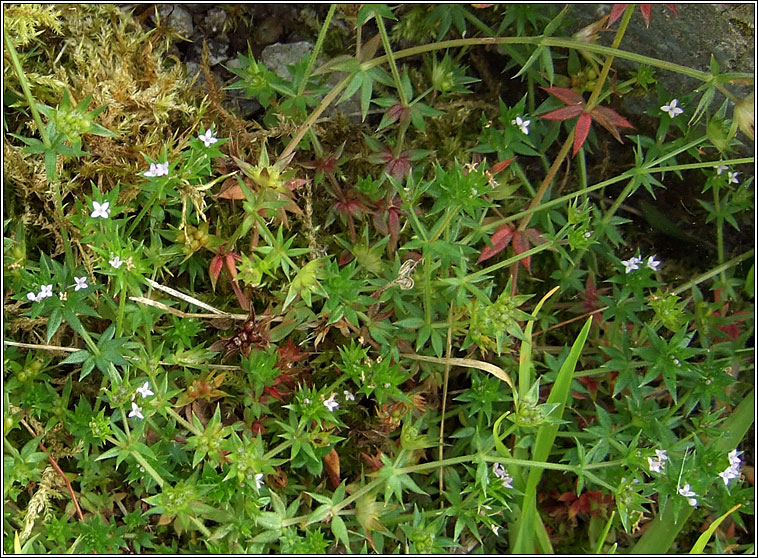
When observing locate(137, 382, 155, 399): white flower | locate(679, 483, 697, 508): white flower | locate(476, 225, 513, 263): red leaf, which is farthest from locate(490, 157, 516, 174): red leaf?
locate(137, 382, 155, 399): white flower

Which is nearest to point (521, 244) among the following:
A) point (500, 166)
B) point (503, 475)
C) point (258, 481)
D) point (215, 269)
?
point (500, 166)

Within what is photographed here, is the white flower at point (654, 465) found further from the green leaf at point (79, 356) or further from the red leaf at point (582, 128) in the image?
the green leaf at point (79, 356)

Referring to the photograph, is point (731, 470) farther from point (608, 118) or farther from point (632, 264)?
point (608, 118)

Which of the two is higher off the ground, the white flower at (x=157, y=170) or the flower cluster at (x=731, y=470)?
the white flower at (x=157, y=170)

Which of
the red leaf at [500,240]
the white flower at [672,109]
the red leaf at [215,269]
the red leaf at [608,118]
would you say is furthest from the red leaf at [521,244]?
the red leaf at [215,269]

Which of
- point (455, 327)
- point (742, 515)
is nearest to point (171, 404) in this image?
point (455, 327)
